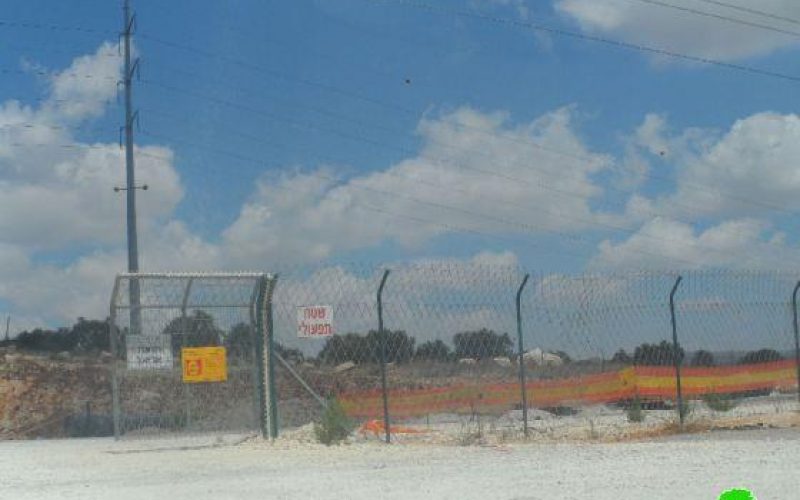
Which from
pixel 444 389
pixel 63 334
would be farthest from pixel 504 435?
pixel 63 334

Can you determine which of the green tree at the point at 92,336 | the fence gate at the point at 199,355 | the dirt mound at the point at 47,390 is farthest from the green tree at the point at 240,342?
the green tree at the point at 92,336

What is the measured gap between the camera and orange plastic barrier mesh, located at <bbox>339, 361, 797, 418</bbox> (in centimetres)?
1633

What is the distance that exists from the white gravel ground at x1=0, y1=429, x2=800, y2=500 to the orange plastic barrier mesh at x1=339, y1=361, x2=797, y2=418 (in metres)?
1.76

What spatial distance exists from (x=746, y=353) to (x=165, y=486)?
11.9m

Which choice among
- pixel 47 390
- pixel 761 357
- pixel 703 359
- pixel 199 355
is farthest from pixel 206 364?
pixel 47 390

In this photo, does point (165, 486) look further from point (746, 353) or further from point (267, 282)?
point (746, 353)

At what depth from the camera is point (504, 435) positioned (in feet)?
50.1

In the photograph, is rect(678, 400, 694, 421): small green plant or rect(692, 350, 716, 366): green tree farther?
rect(692, 350, 716, 366): green tree

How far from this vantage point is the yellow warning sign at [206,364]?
15.7 metres

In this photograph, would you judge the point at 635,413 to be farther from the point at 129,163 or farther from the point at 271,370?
the point at 129,163

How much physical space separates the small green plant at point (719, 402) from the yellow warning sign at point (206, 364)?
8151mm

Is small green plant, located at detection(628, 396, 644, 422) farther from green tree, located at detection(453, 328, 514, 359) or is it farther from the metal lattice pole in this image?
the metal lattice pole

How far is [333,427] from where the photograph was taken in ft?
47.8

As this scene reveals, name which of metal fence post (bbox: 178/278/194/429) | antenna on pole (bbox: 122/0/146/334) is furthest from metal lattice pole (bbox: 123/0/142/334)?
metal fence post (bbox: 178/278/194/429)
